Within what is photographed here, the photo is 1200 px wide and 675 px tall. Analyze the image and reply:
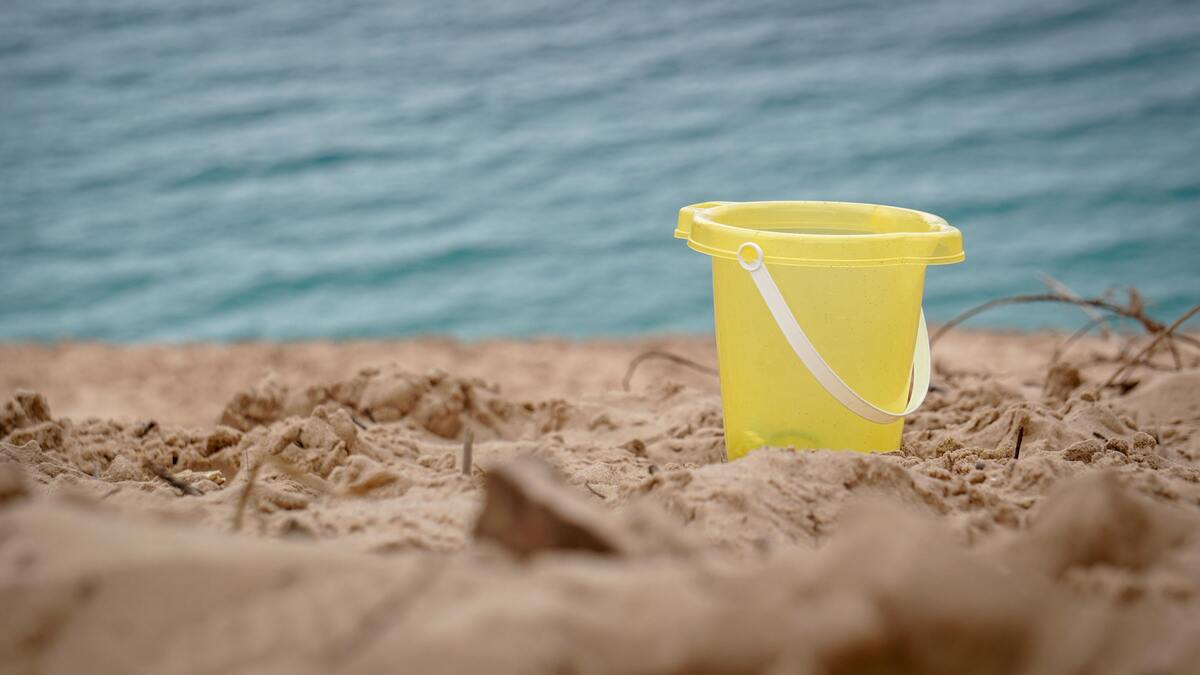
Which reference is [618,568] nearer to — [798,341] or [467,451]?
[467,451]

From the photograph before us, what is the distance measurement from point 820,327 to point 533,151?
911 centimetres

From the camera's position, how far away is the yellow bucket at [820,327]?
1.96 meters

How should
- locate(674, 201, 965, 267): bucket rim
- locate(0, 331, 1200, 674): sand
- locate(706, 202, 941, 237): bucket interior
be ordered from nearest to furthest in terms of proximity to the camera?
locate(0, 331, 1200, 674): sand
locate(674, 201, 965, 267): bucket rim
locate(706, 202, 941, 237): bucket interior

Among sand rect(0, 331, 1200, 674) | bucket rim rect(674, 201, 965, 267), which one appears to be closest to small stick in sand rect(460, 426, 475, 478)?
sand rect(0, 331, 1200, 674)

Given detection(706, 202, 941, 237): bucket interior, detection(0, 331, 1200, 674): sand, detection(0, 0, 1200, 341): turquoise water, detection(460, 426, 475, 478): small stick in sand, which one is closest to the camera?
detection(0, 331, 1200, 674): sand

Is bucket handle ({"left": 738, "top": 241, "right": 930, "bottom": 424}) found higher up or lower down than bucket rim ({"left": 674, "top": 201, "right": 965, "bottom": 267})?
lower down

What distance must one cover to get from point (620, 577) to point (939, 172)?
9.35 m

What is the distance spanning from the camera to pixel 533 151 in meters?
10.8

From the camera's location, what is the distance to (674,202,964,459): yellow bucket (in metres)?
1.96

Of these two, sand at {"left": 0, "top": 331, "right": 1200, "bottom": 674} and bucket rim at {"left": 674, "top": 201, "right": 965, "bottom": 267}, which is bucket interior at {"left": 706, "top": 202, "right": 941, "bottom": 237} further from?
sand at {"left": 0, "top": 331, "right": 1200, "bottom": 674}

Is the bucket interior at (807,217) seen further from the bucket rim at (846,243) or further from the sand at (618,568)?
the sand at (618,568)

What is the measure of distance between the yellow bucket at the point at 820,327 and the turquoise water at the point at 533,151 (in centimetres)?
541

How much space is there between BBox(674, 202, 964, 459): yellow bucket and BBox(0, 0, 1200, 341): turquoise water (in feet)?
17.7

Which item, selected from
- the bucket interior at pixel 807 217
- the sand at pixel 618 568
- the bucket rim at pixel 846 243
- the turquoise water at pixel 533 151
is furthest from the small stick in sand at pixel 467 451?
the turquoise water at pixel 533 151
